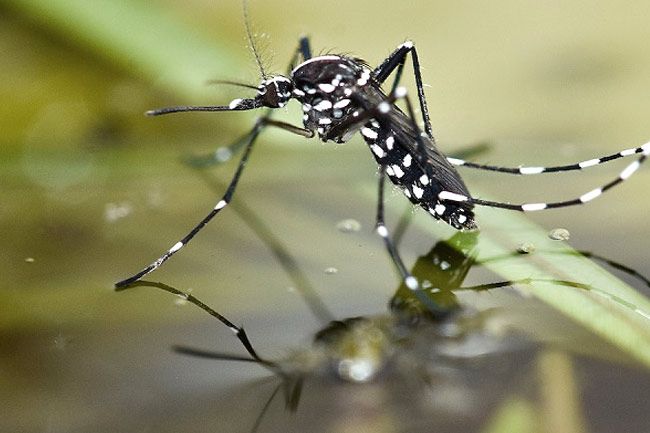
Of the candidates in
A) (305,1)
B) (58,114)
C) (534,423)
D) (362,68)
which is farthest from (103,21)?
(534,423)

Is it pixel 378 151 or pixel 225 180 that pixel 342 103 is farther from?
pixel 225 180

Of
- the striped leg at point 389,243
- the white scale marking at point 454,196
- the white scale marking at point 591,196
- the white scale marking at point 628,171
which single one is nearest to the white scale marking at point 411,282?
the striped leg at point 389,243

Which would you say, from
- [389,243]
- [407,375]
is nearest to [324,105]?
[389,243]

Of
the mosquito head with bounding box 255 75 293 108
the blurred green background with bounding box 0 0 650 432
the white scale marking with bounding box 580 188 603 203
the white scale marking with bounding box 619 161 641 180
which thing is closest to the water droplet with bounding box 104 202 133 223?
the blurred green background with bounding box 0 0 650 432

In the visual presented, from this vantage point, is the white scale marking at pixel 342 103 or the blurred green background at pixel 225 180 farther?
the white scale marking at pixel 342 103

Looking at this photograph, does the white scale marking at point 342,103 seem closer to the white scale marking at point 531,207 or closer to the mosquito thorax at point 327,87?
the mosquito thorax at point 327,87

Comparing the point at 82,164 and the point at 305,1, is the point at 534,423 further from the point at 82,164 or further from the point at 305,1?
the point at 305,1

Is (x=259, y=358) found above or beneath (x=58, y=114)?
beneath
